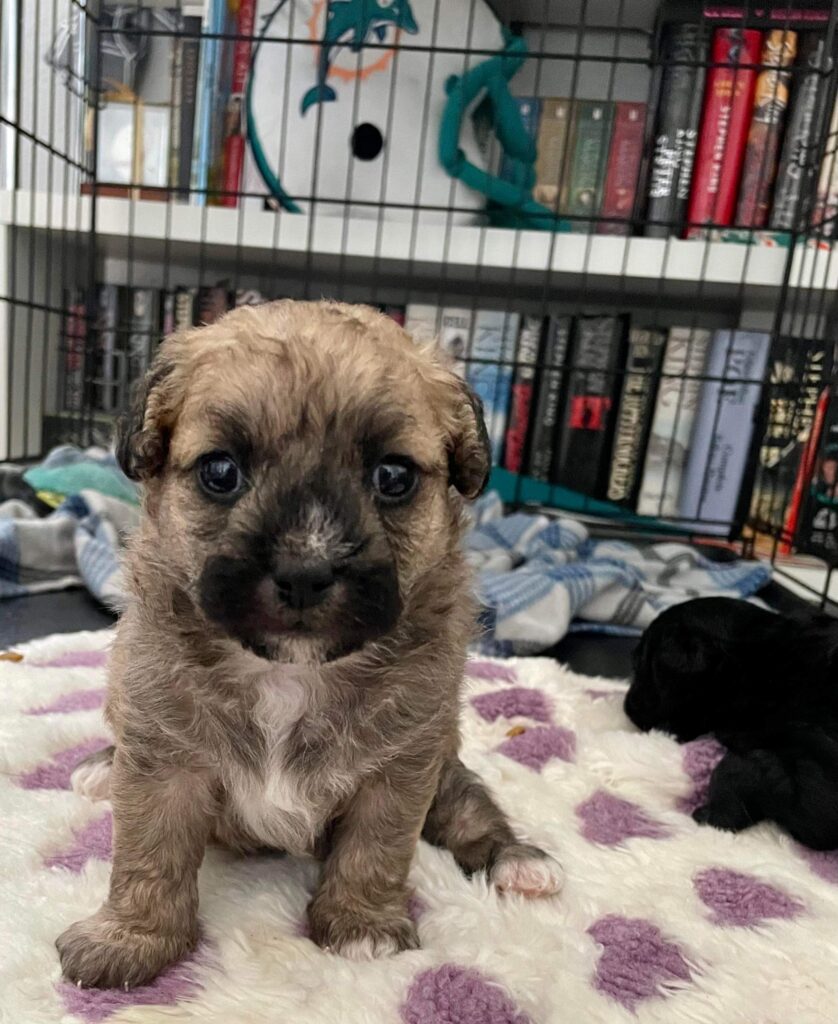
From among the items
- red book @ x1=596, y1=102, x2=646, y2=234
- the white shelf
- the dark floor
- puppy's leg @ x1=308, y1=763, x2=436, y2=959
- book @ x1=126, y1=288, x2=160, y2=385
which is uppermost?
red book @ x1=596, y1=102, x2=646, y2=234

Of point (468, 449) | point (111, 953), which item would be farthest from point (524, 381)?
point (111, 953)

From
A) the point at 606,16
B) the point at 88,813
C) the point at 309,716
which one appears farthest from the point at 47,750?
the point at 606,16

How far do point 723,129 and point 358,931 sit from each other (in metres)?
3.43

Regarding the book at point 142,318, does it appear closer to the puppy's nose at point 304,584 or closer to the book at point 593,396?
the book at point 593,396

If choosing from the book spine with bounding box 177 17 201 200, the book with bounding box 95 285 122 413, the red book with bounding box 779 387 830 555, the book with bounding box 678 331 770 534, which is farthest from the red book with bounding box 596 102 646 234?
the book with bounding box 95 285 122 413

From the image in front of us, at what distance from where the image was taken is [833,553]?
2795mm

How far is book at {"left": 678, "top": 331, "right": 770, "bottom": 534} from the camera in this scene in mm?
3717

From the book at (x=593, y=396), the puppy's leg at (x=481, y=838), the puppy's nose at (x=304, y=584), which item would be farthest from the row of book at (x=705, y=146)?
the puppy's nose at (x=304, y=584)

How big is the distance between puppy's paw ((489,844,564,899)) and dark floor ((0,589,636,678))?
1.13 metres

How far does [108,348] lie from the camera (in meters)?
4.04

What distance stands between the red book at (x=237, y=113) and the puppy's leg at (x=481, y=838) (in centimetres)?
292

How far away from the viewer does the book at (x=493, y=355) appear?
3.93 meters

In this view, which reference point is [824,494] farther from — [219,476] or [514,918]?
[219,476]

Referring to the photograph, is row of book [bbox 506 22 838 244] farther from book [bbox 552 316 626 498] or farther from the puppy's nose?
the puppy's nose
